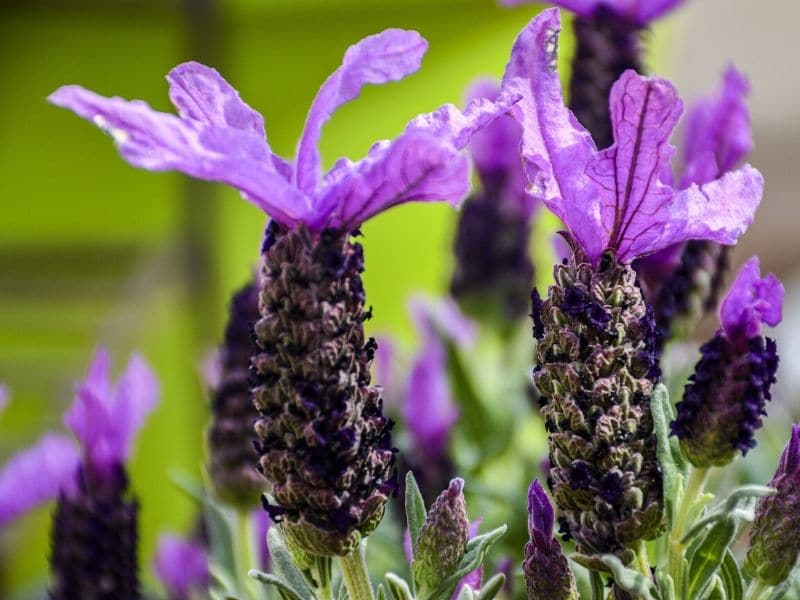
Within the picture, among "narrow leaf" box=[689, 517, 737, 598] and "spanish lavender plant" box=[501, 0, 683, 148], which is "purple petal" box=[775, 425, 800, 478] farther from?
"spanish lavender plant" box=[501, 0, 683, 148]

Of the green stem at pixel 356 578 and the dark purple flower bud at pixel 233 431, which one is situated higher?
the dark purple flower bud at pixel 233 431

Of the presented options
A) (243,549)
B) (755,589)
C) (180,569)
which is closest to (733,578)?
(755,589)

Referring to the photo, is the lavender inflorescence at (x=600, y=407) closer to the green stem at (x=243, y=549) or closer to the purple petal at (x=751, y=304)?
the purple petal at (x=751, y=304)

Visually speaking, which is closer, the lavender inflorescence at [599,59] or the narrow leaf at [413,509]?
the narrow leaf at [413,509]

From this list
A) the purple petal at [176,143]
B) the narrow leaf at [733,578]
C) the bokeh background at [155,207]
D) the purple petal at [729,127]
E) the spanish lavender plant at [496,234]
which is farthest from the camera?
the bokeh background at [155,207]

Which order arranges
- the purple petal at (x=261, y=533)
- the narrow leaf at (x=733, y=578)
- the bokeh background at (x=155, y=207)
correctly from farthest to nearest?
the bokeh background at (x=155, y=207) < the purple petal at (x=261, y=533) < the narrow leaf at (x=733, y=578)

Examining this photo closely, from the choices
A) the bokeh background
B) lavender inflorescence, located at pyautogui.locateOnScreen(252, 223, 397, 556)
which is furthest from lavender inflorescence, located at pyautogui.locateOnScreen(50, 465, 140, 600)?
the bokeh background

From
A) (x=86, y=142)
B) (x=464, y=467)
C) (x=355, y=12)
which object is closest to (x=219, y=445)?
(x=464, y=467)

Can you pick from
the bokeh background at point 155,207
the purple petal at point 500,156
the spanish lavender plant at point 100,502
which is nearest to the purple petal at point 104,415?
the spanish lavender plant at point 100,502
